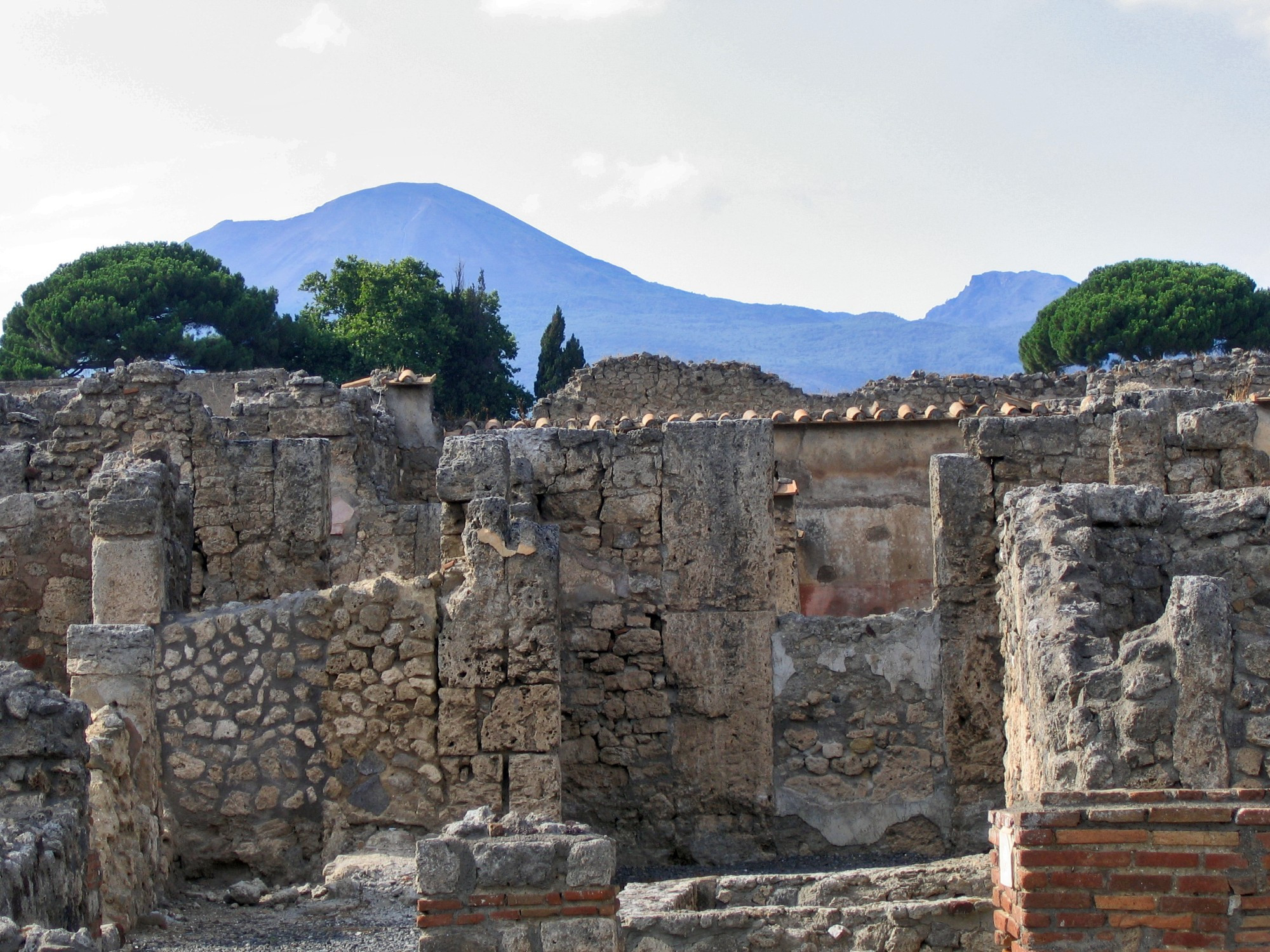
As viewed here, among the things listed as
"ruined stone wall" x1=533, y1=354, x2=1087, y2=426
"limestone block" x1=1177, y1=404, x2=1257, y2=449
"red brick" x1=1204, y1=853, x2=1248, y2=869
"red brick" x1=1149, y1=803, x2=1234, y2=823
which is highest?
"ruined stone wall" x1=533, y1=354, x2=1087, y2=426

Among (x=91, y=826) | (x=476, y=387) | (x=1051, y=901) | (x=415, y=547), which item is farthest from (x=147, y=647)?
(x=476, y=387)

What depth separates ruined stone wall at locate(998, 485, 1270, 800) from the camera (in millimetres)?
6750

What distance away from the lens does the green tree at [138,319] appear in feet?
141

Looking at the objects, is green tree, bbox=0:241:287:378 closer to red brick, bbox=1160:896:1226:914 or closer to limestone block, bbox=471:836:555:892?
limestone block, bbox=471:836:555:892

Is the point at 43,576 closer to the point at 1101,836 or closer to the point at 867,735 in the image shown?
the point at 867,735

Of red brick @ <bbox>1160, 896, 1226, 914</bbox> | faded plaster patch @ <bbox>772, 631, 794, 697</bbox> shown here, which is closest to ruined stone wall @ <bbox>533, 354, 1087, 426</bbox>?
faded plaster patch @ <bbox>772, 631, 794, 697</bbox>

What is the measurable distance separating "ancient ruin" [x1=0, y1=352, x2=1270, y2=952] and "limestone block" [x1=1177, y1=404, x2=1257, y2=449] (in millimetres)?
35

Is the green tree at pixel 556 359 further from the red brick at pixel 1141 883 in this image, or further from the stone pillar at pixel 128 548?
the red brick at pixel 1141 883

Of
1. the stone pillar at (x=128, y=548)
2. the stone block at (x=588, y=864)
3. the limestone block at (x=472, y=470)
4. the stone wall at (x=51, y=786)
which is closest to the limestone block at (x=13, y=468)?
the stone pillar at (x=128, y=548)

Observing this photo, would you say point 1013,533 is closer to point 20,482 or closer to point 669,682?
point 669,682

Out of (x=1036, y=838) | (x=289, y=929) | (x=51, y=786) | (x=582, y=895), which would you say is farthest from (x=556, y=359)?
(x=1036, y=838)

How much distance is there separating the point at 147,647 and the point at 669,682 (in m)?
3.26

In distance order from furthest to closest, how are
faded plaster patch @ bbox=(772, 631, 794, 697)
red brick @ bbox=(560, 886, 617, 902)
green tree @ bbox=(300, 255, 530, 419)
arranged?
1. green tree @ bbox=(300, 255, 530, 419)
2. faded plaster patch @ bbox=(772, 631, 794, 697)
3. red brick @ bbox=(560, 886, 617, 902)

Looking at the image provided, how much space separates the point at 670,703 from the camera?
35.4 feet
